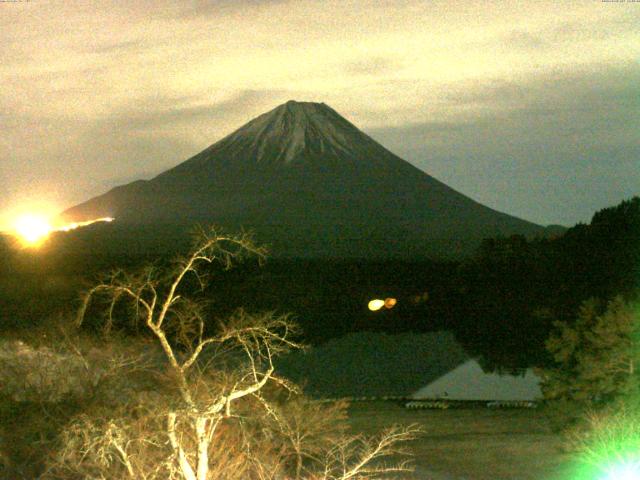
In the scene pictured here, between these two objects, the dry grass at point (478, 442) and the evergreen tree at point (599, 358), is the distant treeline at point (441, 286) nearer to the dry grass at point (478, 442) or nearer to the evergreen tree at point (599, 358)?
the dry grass at point (478, 442)

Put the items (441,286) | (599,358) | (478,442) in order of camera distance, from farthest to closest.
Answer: (441,286)
(478,442)
(599,358)

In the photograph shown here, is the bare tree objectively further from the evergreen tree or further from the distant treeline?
the distant treeline

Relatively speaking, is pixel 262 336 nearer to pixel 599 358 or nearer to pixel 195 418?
pixel 195 418

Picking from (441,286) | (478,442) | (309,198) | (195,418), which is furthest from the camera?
(309,198)

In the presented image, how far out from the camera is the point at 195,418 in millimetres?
6961

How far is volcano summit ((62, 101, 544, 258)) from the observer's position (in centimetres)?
11188

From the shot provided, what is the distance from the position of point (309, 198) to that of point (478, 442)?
10743 centimetres

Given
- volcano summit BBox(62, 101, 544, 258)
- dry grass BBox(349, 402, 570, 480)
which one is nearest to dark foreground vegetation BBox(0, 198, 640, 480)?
dry grass BBox(349, 402, 570, 480)

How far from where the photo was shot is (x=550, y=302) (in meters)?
45.6

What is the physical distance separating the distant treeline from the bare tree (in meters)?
23.4

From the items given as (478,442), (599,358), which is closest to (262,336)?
(599,358)

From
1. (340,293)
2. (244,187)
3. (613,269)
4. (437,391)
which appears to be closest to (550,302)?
(613,269)

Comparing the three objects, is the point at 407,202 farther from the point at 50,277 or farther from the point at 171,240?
the point at 50,277

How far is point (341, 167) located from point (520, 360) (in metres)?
94.9
